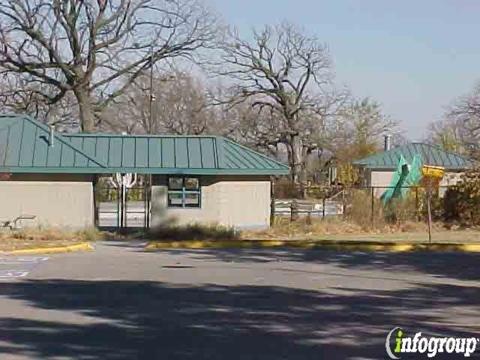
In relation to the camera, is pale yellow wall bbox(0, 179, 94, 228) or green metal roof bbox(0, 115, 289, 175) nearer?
pale yellow wall bbox(0, 179, 94, 228)

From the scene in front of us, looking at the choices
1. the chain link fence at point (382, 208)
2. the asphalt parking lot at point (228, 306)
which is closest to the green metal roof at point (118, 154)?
the chain link fence at point (382, 208)

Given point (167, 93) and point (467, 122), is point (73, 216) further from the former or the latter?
point (467, 122)

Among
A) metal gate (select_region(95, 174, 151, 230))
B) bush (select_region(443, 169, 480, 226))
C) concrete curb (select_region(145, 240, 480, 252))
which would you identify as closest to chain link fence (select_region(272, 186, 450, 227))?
bush (select_region(443, 169, 480, 226))

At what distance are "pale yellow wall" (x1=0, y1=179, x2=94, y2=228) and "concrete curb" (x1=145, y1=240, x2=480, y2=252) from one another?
5918 millimetres

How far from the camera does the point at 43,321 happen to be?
12188 millimetres

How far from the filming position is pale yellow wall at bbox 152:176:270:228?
3525 cm

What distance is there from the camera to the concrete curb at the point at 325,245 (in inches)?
1046

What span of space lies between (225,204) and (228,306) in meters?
22.4

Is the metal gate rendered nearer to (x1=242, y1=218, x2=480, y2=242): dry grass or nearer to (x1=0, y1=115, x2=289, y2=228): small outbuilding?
(x1=0, y1=115, x2=289, y2=228): small outbuilding

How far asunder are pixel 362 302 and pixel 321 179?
61.4m

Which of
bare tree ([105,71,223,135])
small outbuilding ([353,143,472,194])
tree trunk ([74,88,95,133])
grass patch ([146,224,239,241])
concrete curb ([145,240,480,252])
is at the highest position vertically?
bare tree ([105,71,223,135])

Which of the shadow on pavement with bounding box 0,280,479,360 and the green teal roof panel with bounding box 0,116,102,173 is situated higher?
the green teal roof panel with bounding box 0,116,102,173

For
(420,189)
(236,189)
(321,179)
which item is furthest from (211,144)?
(321,179)

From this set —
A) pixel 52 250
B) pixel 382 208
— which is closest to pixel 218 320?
pixel 52 250
